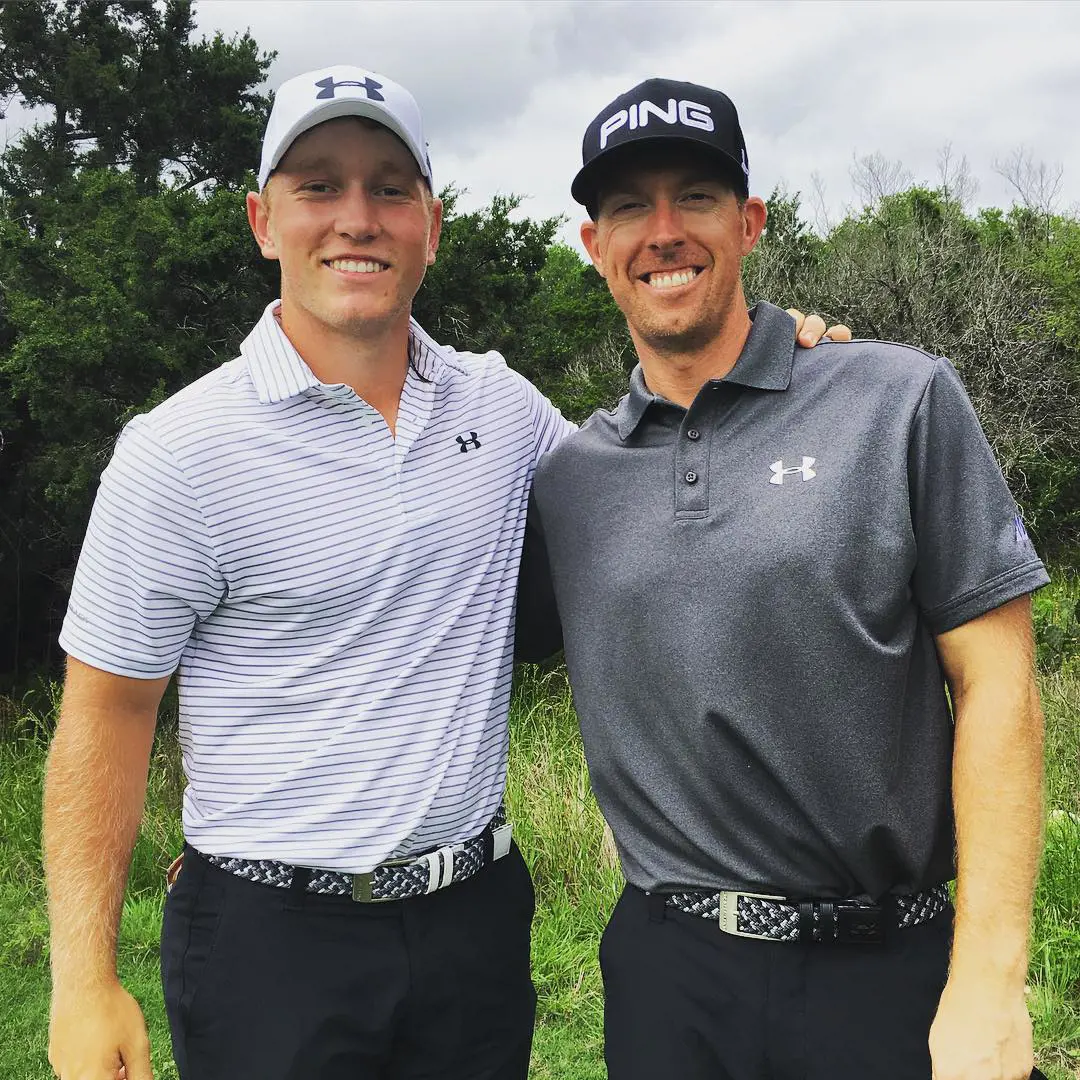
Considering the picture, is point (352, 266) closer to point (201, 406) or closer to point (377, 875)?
point (201, 406)

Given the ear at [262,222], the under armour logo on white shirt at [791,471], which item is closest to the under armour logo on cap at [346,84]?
the ear at [262,222]

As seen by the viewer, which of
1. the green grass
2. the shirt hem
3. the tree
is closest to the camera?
the shirt hem

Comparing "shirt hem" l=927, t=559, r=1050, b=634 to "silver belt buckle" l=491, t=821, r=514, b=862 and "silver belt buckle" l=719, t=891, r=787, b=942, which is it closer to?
"silver belt buckle" l=719, t=891, r=787, b=942

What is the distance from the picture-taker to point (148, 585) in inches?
93.5

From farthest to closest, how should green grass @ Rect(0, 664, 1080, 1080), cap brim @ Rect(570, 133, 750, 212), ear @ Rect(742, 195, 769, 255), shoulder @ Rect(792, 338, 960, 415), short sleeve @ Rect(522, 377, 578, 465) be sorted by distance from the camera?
green grass @ Rect(0, 664, 1080, 1080), short sleeve @ Rect(522, 377, 578, 465), ear @ Rect(742, 195, 769, 255), cap brim @ Rect(570, 133, 750, 212), shoulder @ Rect(792, 338, 960, 415)

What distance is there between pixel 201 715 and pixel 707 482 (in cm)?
125

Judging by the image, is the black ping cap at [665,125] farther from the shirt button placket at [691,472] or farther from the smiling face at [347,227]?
the shirt button placket at [691,472]

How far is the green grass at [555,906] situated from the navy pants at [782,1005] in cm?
225

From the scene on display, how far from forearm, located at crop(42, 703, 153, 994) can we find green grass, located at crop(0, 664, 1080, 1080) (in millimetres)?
2510

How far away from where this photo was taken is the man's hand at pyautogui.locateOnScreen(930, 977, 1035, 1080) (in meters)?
1.98

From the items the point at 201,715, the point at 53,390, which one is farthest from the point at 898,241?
the point at 201,715

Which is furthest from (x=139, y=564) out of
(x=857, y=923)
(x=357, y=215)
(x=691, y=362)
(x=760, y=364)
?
(x=857, y=923)

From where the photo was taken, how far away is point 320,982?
2.38 metres

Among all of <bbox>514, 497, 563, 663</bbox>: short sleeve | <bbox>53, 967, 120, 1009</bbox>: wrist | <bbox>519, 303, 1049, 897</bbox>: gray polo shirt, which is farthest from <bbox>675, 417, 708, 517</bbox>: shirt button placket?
<bbox>53, 967, 120, 1009</bbox>: wrist
